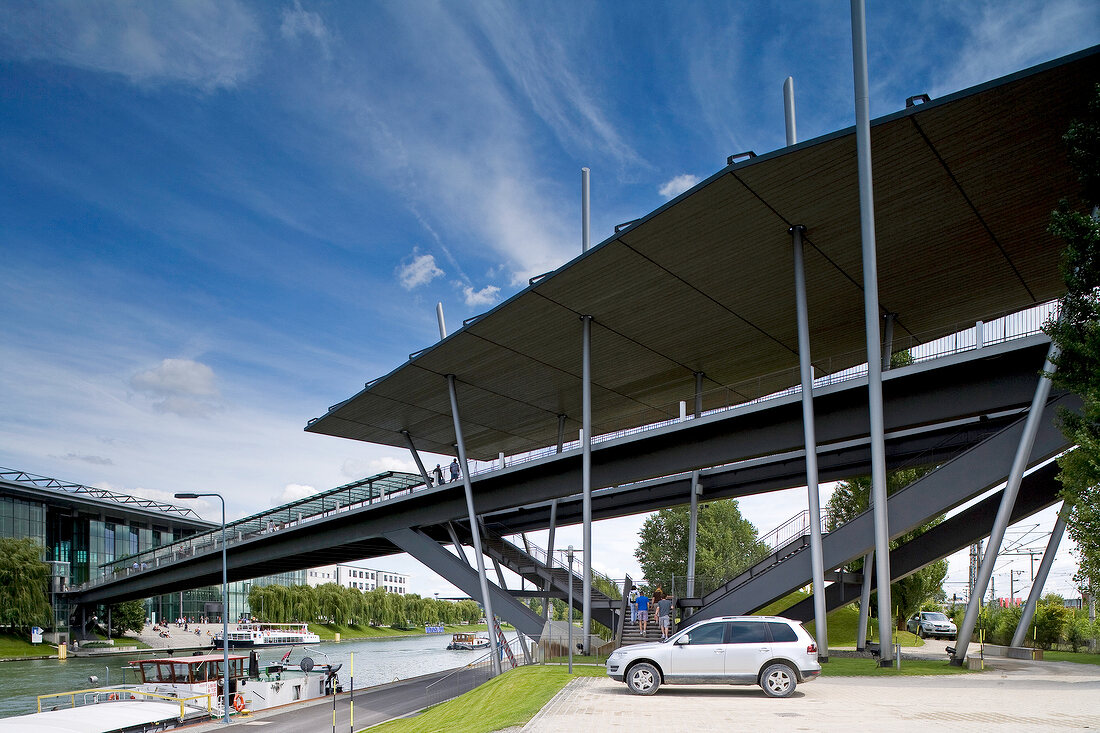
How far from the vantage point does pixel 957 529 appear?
2697 centimetres

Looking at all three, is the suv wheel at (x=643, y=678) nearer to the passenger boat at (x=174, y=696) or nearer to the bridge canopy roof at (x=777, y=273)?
the bridge canopy roof at (x=777, y=273)

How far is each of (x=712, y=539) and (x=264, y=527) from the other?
41.8 meters

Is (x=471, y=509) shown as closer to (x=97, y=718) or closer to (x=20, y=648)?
(x=97, y=718)

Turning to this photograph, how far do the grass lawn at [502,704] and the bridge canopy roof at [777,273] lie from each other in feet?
41.3

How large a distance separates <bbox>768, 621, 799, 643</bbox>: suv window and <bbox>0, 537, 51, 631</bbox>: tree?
244 ft

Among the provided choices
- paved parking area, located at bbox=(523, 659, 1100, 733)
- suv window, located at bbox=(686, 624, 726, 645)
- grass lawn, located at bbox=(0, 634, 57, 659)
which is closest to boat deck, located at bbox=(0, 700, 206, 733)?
paved parking area, located at bbox=(523, 659, 1100, 733)

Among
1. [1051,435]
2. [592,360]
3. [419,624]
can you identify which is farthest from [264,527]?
[419,624]

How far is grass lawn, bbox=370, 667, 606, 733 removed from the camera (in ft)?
50.0

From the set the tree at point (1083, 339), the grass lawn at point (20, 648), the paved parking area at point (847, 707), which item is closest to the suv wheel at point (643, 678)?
the paved parking area at point (847, 707)

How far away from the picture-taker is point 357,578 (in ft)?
557

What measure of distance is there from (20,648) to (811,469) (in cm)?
7503

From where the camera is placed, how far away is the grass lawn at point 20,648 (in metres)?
69.1

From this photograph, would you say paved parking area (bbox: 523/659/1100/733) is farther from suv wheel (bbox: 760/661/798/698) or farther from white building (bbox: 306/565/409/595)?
white building (bbox: 306/565/409/595)

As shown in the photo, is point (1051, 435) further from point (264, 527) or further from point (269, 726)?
point (264, 527)
